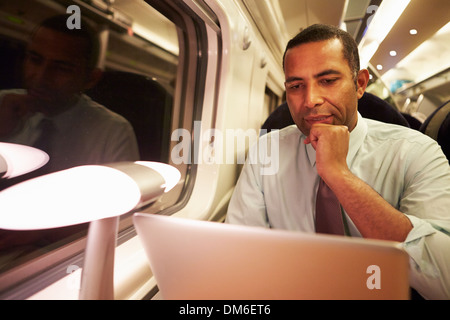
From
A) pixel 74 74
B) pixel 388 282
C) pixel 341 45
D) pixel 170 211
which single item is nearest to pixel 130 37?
pixel 74 74

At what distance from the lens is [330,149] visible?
3.27 feet

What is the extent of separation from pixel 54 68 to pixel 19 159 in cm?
73

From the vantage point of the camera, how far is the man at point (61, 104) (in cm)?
99

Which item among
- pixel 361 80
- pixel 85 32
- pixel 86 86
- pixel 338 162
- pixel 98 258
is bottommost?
pixel 98 258

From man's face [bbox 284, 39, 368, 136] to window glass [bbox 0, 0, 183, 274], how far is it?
0.79 m

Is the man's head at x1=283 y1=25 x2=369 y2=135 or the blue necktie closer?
the blue necktie

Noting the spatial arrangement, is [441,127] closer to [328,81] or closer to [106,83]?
[328,81]

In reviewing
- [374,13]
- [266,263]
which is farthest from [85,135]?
[374,13]

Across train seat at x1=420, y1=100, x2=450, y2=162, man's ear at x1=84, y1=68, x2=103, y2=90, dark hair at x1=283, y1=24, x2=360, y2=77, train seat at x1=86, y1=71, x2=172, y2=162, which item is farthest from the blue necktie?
man's ear at x1=84, y1=68, x2=103, y2=90

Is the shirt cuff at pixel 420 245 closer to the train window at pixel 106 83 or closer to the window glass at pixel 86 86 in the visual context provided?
the window glass at pixel 86 86

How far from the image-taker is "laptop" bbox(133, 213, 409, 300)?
0.33m

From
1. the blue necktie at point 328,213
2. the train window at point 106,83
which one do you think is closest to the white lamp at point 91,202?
the train window at point 106,83

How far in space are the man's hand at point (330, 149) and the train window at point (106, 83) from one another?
2.76 feet

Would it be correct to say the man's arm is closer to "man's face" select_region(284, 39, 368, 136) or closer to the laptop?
"man's face" select_region(284, 39, 368, 136)
